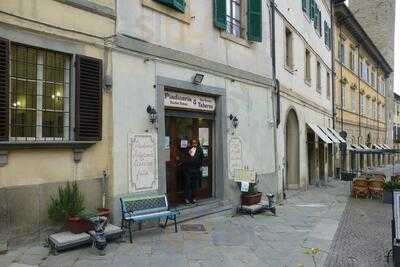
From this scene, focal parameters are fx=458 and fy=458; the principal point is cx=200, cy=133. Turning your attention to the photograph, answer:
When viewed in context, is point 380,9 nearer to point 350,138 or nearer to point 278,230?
point 350,138

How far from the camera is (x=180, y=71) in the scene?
33.7ft

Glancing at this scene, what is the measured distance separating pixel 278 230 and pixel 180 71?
406cm

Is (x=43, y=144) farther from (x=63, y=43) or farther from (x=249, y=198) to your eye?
(x=249, y=198)

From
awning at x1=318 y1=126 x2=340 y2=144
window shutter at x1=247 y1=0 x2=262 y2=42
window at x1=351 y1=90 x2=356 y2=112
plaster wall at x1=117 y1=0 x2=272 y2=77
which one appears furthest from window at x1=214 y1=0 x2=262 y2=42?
window at x1=351 y1=90 x2=356 y2=112

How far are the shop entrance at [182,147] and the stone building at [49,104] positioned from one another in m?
2.41

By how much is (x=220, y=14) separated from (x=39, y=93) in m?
5.72

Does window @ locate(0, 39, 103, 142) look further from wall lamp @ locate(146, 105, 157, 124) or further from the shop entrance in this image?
the shop entrance

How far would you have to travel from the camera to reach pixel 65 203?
7477mm

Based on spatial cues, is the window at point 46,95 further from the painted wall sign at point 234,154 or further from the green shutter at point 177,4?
the painted wall sign at point 234,154

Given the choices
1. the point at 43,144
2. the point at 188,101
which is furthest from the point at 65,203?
the point at 188,101

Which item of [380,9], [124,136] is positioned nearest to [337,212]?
[124,136]

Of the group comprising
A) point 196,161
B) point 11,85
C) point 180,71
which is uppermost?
point 180,71

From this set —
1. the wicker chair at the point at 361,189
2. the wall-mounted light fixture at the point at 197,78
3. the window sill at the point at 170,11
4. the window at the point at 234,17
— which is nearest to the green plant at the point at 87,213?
the wall-mounted light fixture at the point at 197,78

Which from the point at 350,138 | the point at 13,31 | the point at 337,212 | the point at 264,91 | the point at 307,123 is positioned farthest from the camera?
the point at 350,138
